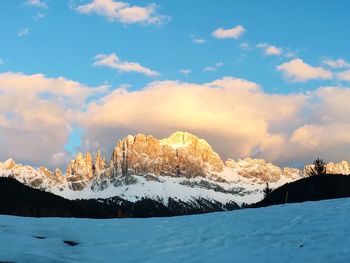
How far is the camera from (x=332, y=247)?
1794cm

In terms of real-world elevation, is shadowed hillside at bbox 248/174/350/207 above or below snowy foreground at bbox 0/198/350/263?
above

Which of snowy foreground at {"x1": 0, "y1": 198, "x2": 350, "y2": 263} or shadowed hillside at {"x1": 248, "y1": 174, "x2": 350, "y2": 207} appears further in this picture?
shadowed hillside at {"x1": 248, "y1": 174, "x2": 350, "y2": 207}

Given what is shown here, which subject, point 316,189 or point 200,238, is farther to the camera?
point 316,189

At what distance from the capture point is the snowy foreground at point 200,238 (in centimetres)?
1823

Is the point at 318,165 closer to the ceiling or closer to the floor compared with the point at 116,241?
closer to the ceiling

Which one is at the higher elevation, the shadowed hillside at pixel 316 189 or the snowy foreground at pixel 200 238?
the shadowed hillside at pixel 316 189

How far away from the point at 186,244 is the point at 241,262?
14.1 feet

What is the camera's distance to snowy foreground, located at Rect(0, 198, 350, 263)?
59.8 ft

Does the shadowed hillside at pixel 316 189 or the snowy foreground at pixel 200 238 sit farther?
the shadowed hillside at pixel 316 189

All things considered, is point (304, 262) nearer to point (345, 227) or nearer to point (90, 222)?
point (345, 227)

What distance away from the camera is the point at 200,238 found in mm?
22609

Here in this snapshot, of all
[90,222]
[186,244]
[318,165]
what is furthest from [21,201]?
[186,244]

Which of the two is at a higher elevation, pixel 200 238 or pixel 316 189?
pixel 316 189

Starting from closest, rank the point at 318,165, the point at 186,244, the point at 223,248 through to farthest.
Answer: the point at 223,248 < the point at 186,244 < the point at 318,165
